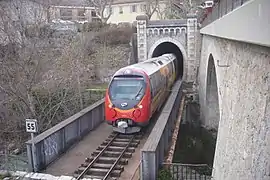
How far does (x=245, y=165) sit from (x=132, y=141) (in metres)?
6.34

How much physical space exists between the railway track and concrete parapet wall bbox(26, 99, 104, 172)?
3.64 ft

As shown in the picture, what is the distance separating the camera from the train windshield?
11867 millimetres

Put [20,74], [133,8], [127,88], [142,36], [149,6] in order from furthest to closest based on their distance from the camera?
[133,8]
[149,6]
[142,36]
[20,74]
[127,88]

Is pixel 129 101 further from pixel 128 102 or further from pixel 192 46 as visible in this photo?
pixel 192 46

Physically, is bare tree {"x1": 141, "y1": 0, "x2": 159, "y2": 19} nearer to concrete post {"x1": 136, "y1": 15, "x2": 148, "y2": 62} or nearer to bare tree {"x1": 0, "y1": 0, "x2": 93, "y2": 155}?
concrete post {"x1": 136, "y1": 15, "x2": 148, "y2": 62}

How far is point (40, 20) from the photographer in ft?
53.2

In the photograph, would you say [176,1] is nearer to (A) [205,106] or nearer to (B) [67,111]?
(A) [205,106]

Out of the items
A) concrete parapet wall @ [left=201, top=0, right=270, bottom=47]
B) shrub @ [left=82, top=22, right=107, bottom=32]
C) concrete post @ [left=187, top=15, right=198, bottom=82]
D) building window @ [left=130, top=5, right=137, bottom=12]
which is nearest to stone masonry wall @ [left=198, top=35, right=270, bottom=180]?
concrete parapet wall @ [left=201, top=0, right=270, bottom=47]

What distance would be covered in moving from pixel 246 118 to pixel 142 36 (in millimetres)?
21851

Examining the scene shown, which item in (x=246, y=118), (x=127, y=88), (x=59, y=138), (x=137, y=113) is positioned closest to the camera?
(x=246, y=118)

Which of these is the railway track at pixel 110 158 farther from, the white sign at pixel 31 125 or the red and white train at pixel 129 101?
the white sign at pixel 31 125

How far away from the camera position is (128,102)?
1170 centimetres

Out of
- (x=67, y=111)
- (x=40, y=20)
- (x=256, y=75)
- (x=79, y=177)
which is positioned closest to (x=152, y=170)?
(x=79, y=177)

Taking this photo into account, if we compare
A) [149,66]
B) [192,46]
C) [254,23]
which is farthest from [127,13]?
[254,23]
